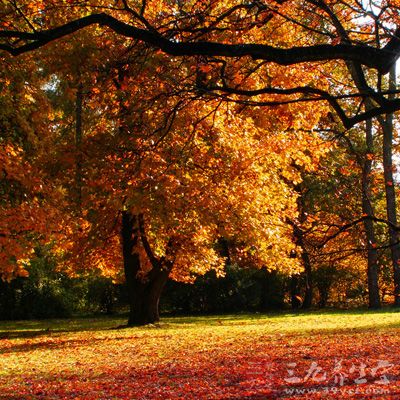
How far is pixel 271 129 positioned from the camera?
18.0m

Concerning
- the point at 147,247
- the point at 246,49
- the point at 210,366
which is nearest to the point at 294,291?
the point at 147,247

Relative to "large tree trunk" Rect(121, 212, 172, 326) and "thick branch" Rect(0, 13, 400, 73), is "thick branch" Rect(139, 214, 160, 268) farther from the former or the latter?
"thick branch" Rect(0, 13, 400, 73)

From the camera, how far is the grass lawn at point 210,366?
285 inches

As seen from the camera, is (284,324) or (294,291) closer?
(284,324)

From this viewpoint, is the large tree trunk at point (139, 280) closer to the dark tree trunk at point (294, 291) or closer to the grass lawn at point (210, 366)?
the grass lawn at point (210, 366)

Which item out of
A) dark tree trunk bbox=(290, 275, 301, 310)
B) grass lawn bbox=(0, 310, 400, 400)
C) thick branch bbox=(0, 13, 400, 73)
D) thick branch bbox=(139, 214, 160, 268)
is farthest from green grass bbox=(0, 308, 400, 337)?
thick branch bbox=(0, 13, 400, 73)

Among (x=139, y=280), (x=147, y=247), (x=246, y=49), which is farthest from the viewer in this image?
(x=139, y=280)

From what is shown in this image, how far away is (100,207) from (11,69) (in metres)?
4.79

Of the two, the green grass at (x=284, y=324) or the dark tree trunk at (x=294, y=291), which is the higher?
the dark tree trunk at (x=294, y=291)

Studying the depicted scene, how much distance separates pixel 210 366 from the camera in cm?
960

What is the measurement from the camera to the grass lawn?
7.24 m

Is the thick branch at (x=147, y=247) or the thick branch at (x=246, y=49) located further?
the thick branch at (x=147, y=247)

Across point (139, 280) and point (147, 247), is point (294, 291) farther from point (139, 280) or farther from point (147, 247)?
point (147, 247)

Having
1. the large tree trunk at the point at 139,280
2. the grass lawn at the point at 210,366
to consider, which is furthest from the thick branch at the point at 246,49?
the large tree trunk at the point at 139,280
